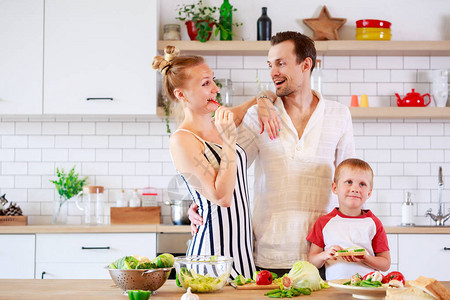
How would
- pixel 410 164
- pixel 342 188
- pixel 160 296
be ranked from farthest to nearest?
1. pixel 410 164
2. pixel 342 188
3. pixel 160 296

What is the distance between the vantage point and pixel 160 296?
1.73m

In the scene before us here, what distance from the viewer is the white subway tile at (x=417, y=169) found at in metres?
4.59

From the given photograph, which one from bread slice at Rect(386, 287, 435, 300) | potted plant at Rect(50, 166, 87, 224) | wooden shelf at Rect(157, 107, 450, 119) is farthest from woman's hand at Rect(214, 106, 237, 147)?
potted plant at Rect(50, 166, 87, 224)

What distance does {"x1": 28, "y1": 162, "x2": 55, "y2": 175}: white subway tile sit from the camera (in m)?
4.64

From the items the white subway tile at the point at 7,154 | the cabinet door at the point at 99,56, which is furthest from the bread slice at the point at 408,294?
the white subway tile at the point at 7,154

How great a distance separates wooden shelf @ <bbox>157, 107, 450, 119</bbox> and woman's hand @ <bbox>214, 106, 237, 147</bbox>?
2129mm

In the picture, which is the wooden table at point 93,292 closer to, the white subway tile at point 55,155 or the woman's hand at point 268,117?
the woman's hand at point 268,117

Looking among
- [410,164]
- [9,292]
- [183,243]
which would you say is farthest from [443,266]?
[9,292]

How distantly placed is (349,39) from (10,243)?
9.79 feet

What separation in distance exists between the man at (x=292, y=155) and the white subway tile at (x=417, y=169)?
1.99m

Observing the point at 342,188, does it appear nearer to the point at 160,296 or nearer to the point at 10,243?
the point at 160,296

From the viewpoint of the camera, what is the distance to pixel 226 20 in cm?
448

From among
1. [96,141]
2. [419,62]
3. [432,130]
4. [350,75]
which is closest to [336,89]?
[350,75]

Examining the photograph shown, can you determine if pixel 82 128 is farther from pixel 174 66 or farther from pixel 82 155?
pixel 174 66
